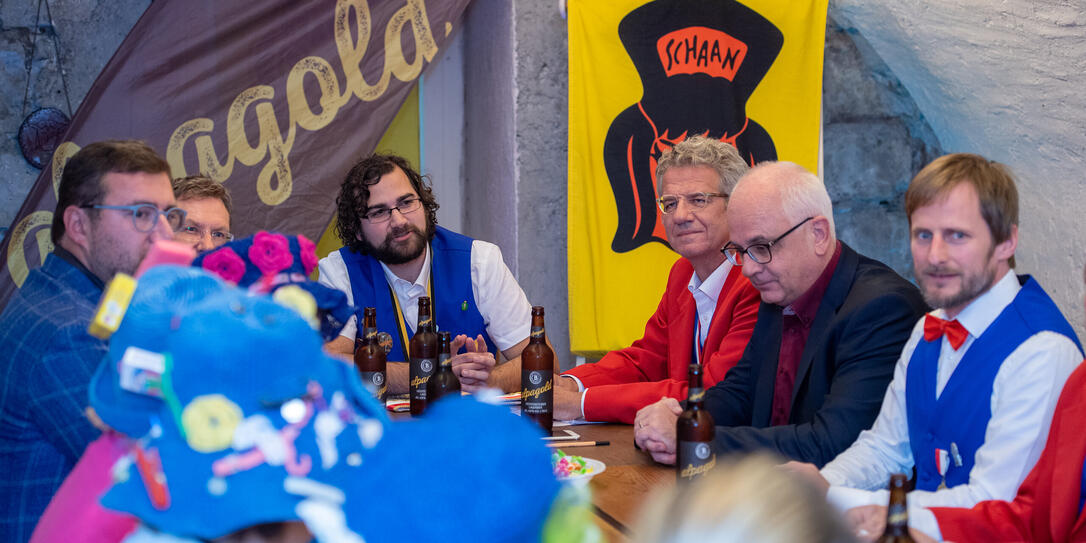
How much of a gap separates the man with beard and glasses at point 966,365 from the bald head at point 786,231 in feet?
1.29

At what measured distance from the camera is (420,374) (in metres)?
2.60

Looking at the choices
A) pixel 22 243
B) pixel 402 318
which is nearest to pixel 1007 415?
pixel 402 318

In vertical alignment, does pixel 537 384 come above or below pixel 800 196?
below

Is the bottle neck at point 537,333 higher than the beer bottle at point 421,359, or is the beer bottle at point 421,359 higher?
the bottle neck at point 537,333

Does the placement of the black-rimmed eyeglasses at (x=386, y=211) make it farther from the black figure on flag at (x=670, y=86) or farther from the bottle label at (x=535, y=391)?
the bottle label at (x=535, y=391)

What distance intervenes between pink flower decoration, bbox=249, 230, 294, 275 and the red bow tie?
3.98 feet

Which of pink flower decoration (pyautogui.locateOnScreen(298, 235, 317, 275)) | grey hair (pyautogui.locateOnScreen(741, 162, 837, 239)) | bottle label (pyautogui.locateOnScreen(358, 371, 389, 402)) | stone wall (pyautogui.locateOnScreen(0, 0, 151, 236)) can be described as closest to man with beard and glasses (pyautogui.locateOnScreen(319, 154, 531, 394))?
bottle label (pyautogui.locateOnScreen(358, 371, 389, 402))

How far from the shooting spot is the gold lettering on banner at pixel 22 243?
11.8 feet

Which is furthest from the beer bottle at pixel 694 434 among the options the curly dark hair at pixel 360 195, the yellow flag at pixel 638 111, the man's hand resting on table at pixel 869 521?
the yellow flag at pixel 638 111

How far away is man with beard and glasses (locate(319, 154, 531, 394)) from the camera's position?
3.36 metres

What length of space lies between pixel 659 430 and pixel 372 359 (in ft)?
3.15

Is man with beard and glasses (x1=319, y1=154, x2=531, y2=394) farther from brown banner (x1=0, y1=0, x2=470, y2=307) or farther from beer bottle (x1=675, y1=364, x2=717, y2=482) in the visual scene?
beer bottle (x1=675, y1=364, x2=717, y2=482)

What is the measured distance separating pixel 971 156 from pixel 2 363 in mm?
1848

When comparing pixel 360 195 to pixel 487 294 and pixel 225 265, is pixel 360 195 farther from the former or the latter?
pixel 225 265
